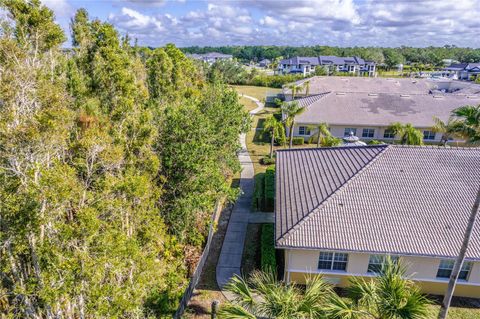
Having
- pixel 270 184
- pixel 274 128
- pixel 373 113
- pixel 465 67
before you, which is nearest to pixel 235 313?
pixel 270 184

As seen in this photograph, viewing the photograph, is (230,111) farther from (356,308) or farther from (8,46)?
(356,308)

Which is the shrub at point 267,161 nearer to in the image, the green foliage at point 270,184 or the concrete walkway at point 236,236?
the concrete walkway at point 236,236

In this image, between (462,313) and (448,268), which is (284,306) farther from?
(462,313)

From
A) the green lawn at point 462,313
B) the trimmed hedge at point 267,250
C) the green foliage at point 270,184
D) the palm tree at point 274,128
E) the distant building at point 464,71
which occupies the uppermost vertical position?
the distant building at point 464,71

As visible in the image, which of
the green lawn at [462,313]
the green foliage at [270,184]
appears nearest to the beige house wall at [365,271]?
the green lawn at [462,313]

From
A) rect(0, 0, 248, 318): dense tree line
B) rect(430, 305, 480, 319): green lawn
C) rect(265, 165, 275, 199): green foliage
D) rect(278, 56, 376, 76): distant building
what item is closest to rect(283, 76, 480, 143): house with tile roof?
rect(265, 165, 275, 199): green foliage

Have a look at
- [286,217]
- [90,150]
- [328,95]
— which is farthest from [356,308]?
[328,95]

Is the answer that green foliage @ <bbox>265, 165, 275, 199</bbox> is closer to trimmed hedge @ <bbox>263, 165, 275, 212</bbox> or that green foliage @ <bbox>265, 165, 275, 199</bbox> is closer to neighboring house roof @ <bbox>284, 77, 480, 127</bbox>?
trimmed hedge @ <bbox>263, 165, 275, 212</bbox>

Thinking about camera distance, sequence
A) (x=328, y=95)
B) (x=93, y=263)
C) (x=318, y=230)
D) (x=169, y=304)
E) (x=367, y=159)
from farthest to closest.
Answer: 1. (x=328, y=95)
2. (x=367, y=159)
3. (x=318, y=230)
4. (x=169, y=304)
5. (x=93, y=263)
